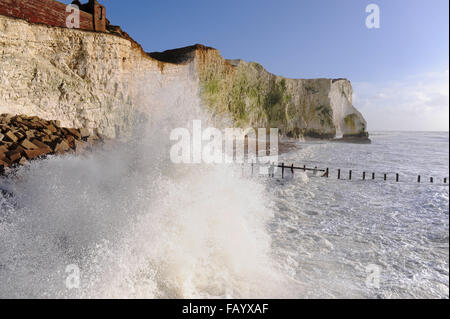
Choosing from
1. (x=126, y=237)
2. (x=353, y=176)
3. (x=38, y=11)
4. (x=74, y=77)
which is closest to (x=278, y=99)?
(x=353, y=176)

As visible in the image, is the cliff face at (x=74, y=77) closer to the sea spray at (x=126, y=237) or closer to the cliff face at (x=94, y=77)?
the cliff face at (x=94, y=77)

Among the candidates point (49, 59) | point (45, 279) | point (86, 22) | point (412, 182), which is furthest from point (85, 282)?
point (412, 182)

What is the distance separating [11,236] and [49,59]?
1330cm

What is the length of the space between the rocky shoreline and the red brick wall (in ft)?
20.2

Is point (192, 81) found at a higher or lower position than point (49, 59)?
higher

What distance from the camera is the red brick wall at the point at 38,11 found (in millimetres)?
12924

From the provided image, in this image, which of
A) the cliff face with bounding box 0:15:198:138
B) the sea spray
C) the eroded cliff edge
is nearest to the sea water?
the sea spray

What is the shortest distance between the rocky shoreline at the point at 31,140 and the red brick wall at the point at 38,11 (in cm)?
616

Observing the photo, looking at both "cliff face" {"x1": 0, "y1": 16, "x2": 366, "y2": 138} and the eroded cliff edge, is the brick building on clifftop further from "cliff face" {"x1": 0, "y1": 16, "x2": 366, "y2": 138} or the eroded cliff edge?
the eroded cliff edge

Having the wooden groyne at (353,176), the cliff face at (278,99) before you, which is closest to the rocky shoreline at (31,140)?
the wooden groyne at (353,176)

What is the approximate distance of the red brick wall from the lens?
42.4 ft

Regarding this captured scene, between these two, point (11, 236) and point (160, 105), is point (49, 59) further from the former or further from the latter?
point (11, 236)

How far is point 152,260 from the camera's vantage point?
4988 mm
